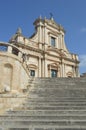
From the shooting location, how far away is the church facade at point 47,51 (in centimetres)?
2422

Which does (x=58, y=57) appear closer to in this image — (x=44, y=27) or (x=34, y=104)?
(x=44, y=27)

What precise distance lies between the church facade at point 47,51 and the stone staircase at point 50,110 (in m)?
11.7

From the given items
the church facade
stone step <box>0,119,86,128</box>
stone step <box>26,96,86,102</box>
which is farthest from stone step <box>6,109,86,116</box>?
the church facade

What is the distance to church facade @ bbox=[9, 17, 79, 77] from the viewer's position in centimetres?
2422

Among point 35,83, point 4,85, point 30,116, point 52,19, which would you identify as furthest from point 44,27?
point 30,116

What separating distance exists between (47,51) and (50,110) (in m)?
18.5

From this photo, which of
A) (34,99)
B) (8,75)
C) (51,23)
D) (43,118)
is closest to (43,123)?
(43,118)

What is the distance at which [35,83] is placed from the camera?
500 inches

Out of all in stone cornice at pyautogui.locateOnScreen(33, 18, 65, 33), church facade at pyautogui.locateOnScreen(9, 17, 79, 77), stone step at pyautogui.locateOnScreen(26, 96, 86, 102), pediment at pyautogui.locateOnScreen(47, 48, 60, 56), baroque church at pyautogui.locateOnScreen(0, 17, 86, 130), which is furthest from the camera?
stone cornice at pyautogui.locateOnScreen(33, 18, 65, 33)

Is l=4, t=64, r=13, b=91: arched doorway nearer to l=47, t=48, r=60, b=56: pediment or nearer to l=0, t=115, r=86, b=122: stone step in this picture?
l=0, t=115, r=86, b=122: stone step

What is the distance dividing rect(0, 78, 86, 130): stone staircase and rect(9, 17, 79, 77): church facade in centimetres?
1169

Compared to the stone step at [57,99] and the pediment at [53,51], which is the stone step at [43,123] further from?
the pediment at [53,51]

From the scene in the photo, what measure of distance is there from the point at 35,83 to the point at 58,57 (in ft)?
51.7

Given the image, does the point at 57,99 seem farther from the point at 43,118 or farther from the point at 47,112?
the point at 43,118
